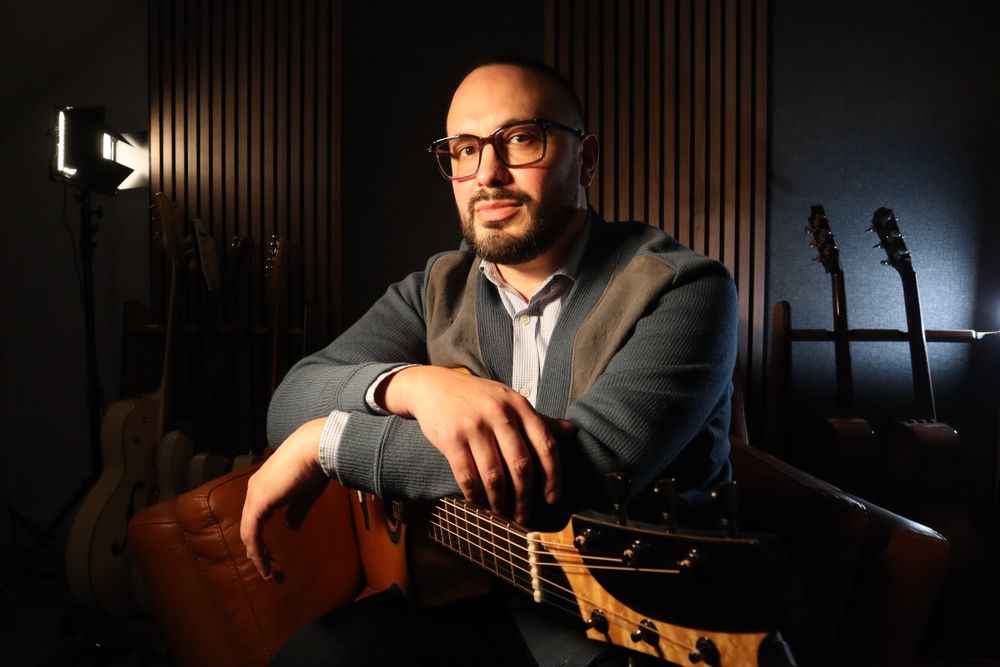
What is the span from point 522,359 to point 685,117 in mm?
1918

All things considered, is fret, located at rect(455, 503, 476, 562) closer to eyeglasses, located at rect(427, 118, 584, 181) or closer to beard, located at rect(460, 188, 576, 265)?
beard, located at rect(460, 188, 576, 265)

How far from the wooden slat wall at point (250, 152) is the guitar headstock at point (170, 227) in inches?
10.9

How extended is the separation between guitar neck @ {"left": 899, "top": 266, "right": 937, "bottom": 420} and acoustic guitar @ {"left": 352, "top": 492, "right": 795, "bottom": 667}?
1.99 metres

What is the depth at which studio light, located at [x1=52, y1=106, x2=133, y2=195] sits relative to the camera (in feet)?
8.53

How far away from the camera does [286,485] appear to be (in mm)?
1108

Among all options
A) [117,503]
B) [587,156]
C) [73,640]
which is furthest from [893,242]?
[73,640]

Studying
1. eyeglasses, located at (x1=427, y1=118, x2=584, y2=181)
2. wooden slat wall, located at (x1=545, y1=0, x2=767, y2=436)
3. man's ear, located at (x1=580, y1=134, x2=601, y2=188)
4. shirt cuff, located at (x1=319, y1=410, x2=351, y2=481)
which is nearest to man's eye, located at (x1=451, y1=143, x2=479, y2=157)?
eyeglasses, located at (x1=427, y1=118, x2=584, y2=181)

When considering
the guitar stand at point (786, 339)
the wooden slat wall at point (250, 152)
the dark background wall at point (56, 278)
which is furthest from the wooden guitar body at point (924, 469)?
the dark background wall at point (56, 278)

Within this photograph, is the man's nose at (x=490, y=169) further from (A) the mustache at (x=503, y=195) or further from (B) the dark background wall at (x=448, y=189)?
(B) the dark background wall at (x=448, y=189)

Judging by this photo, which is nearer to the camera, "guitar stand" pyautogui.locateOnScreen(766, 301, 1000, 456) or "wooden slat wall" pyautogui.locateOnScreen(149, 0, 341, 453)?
"guitar stand" pyautogui.locateOnScreen(766, 301, 1000, 456)

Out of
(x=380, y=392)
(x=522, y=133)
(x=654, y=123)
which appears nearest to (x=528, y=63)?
(x=522, y=133)

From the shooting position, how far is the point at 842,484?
2104mm

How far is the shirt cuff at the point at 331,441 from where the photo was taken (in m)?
1.01

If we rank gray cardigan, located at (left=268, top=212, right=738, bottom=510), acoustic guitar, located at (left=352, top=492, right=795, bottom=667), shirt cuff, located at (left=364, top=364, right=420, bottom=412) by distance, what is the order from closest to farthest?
acoustic guitar, located at (left=352, top=492, right=795, bottom=667) < gray cardigan, located at (left=268, top=212, right=738, bottom=510) < shirt cuff, located at (left=364, top=364, right=420, bottom=412)
